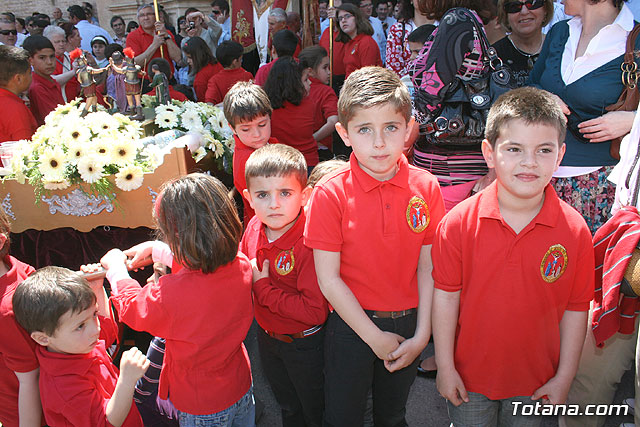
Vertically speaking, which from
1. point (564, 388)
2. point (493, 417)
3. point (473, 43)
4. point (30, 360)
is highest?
point (473, 43)

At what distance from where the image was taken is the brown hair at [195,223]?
1558 millimetres

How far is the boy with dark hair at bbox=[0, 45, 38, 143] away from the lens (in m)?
3.48

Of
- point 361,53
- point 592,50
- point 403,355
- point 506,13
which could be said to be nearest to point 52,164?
point 403,355

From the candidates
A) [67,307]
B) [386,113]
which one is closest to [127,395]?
[67,307]

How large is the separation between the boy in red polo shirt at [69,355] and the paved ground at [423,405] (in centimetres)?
101

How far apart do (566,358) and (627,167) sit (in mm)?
836

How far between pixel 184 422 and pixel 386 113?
1.40 m

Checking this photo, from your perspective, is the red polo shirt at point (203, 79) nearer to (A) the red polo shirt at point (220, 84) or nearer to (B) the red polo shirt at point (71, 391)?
(A) the red polo shirt at point (220, 84)

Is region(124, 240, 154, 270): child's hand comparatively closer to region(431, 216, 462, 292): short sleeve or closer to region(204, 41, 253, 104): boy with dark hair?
region(431, 216, 462, 292): short sleeve

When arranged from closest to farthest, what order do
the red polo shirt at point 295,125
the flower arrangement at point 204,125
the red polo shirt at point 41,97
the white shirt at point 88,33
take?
the flower arrangement at point 204,125
the red polo shirt at point 295,125
the red polo shirt at point 41,97
the white shirt at point 88,33

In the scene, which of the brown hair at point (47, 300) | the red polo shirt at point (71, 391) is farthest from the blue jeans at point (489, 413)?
the brown hair at point (47, 300)

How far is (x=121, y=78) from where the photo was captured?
3.42 metres

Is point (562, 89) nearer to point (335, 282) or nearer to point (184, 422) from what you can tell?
point (335, 282)

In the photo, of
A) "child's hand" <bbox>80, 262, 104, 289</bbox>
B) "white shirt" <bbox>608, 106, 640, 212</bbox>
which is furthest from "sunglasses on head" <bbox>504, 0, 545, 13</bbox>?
"child's hand" <bbox>80, 262, 104, 289</bbox>
